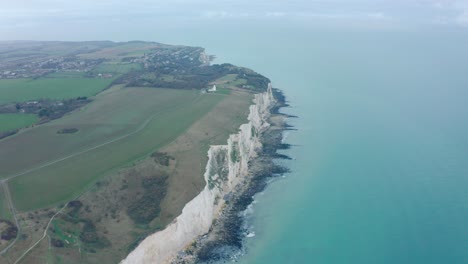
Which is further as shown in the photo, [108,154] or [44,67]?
[44,67]

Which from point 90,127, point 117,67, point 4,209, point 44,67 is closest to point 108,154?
point 90,127

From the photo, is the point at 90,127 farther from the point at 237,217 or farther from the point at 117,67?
the point at 117,67

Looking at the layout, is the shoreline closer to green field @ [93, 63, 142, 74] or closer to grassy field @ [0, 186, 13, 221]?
grassy field @ [0, 186, 13, 221]

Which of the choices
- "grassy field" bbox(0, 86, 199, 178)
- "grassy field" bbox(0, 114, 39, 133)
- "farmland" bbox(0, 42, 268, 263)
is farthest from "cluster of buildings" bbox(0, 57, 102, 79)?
"grassy field" bbox(0, 114, 39, 133)

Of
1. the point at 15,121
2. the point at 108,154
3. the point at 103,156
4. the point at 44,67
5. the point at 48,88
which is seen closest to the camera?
the point at 103,156

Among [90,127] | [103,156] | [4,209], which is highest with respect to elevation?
[90,127]

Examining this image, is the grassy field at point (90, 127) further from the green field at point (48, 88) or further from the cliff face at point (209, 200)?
the cliff face at point (209, 200)
